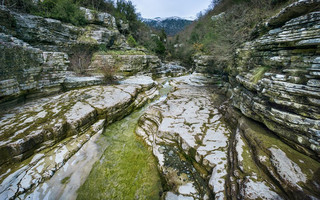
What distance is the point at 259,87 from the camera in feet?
10.6

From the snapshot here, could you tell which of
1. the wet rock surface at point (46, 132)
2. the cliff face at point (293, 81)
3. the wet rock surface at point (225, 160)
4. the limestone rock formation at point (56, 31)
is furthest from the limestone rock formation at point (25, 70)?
the cliff face at point (293, 81)

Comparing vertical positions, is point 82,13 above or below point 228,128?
above

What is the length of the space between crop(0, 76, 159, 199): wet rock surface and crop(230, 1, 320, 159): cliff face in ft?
17.4

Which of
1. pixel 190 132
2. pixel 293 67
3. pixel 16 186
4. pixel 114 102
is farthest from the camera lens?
pixel 114 102

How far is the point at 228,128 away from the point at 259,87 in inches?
63.7

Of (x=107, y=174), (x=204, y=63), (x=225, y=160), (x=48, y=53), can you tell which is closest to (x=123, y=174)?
(x=107, y=174)


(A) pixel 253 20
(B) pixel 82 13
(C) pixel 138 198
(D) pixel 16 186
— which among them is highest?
(B) pixel 82 13

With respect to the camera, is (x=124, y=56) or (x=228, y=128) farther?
(x=124, y=56)

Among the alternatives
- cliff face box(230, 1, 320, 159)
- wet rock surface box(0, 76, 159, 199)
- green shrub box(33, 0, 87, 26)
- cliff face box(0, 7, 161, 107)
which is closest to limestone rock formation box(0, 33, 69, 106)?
cliff face box(0, 7, 161, 107)

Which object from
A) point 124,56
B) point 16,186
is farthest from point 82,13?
point 16,186

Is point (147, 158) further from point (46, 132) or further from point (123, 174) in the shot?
point (46, 132)

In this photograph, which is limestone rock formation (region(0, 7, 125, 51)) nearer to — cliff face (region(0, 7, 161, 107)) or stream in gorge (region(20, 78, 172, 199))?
cliff face (region(0, 7, 161, 107))

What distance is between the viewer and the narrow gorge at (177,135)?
2285 millimetres

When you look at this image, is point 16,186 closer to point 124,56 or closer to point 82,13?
point 124,56
